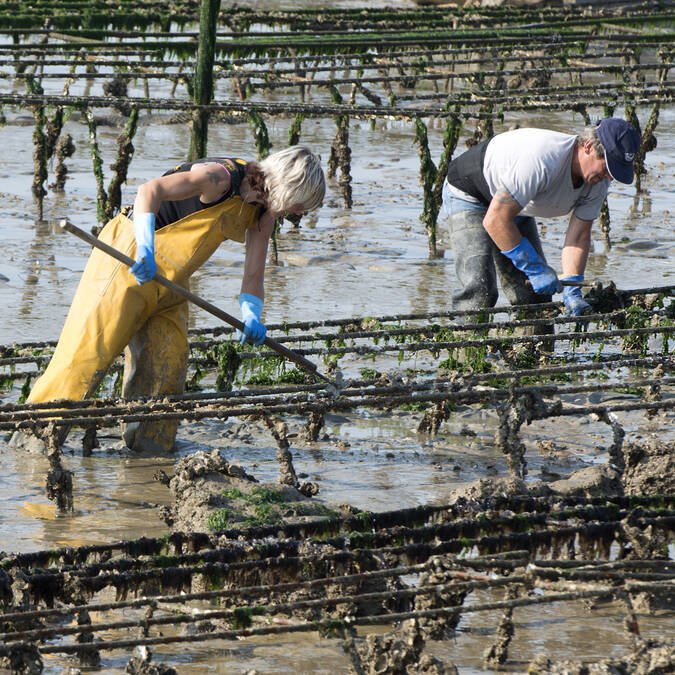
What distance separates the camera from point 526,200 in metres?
5.90

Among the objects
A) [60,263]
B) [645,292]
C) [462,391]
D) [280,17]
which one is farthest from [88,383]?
[280,17]

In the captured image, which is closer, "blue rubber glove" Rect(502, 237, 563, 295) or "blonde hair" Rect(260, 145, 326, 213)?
"blonde hair" Rect(260, 145, 326, 213)

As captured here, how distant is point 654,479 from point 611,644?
1.29m

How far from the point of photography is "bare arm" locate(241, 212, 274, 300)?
4.84 metres

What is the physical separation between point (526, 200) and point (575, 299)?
88 cm

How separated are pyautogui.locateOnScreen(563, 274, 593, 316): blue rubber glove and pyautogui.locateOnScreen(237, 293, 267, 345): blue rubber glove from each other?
2.24 m

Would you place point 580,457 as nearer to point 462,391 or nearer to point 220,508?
point 462,391

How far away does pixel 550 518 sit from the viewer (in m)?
4.10

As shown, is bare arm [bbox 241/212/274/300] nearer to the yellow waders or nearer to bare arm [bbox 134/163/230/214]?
the yellow waders

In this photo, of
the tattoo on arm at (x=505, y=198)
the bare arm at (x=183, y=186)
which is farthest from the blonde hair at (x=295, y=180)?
the tattoo on arm at (x=505, y=198)

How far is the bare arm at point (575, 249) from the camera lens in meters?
6.38

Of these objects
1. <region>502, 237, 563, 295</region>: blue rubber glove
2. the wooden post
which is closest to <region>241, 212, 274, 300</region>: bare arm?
<region>502, 237, 563, 295</region>: blue rubber glove

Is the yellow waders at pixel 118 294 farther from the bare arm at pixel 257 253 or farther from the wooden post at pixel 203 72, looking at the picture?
the wooden post at pixel 203 72

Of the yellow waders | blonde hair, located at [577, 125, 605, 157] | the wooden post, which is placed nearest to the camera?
the yellow waders
